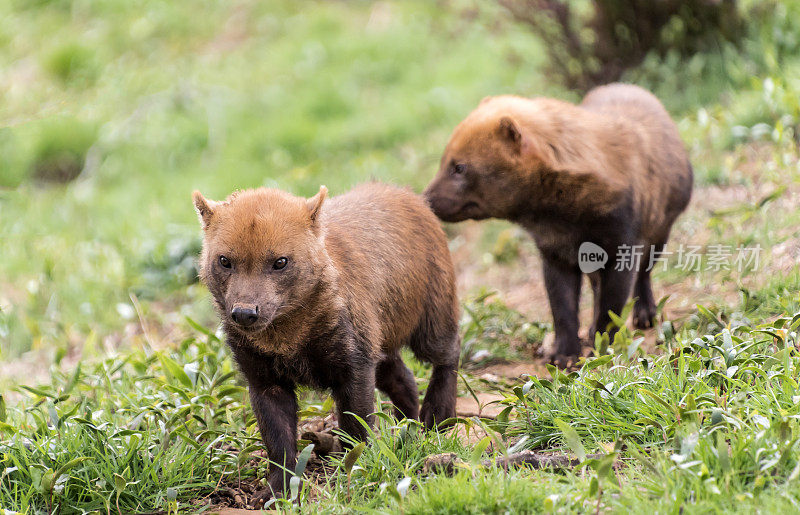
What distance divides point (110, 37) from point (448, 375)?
30.7 ft

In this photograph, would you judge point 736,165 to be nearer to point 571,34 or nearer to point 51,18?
point 571,34

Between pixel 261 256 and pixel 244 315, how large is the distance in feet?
0.98

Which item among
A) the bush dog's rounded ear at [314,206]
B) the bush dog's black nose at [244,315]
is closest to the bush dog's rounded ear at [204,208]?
the bush dog's rounded ear at [314,206]

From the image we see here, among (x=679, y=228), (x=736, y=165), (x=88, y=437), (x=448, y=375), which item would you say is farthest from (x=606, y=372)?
(x=736, y=165)

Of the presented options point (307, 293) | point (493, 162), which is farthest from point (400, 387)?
point (493, 162)

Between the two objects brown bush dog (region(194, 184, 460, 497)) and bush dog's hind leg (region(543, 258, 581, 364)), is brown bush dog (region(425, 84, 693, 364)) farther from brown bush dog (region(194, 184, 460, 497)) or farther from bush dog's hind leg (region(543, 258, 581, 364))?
brown bush dog (region(194, 184, 460, 497))

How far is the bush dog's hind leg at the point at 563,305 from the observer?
568 centimetres

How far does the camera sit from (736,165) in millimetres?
7594

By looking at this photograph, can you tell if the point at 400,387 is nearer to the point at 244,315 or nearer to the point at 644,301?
the point at 244,315

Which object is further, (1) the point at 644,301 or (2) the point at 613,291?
(1) the point at 644,301

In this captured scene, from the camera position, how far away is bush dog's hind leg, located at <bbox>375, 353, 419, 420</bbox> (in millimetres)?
A: 4848

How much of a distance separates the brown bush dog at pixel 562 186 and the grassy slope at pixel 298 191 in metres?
0.59

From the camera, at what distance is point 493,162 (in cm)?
541

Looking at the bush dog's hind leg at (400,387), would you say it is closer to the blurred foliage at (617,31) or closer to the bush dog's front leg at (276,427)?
the bush dog's front leg at (276,427)
